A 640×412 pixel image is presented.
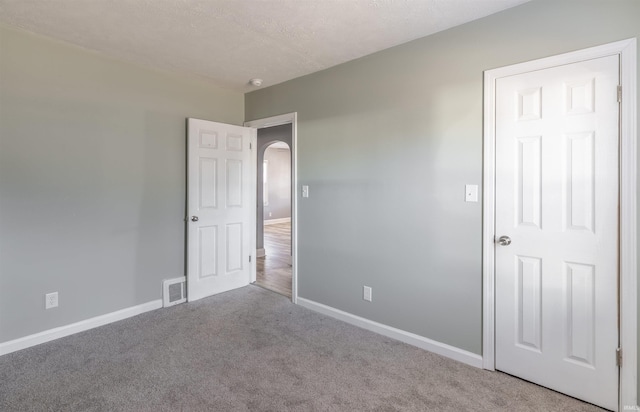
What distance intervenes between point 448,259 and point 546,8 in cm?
174

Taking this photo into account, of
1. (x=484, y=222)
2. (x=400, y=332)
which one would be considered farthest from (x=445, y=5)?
(x=400, y=332)

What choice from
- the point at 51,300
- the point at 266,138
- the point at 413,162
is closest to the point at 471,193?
the point at 413,162

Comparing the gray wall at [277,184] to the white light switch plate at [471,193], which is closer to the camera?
the white light switch plate at [471,193]

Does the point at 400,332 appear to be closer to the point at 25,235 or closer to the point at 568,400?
the point at 568,400

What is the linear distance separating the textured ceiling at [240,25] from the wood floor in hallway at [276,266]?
2630 mm

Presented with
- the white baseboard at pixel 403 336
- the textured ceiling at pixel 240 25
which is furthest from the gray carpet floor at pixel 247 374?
the textured ceiling at pixel 240 25

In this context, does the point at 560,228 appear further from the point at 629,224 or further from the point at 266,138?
the point at 266,138

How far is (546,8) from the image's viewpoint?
1.91 m

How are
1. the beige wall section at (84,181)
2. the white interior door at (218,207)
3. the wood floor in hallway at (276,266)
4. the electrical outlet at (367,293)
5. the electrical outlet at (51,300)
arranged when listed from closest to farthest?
the beige wall section at (84,181), the electrical outlet at (51,300), the electrical outlet at (367,293), the white interior door at (218,207), the wood floor in hallway at (276,266)

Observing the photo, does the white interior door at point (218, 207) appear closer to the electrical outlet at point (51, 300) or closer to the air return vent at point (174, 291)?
the air return vent at point (174, 291)

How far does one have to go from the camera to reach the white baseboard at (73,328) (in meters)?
2.38

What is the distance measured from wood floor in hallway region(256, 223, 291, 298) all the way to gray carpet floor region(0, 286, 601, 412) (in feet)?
3.75

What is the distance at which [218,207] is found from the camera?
12.0 feet

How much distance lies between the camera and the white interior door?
3.43 m
